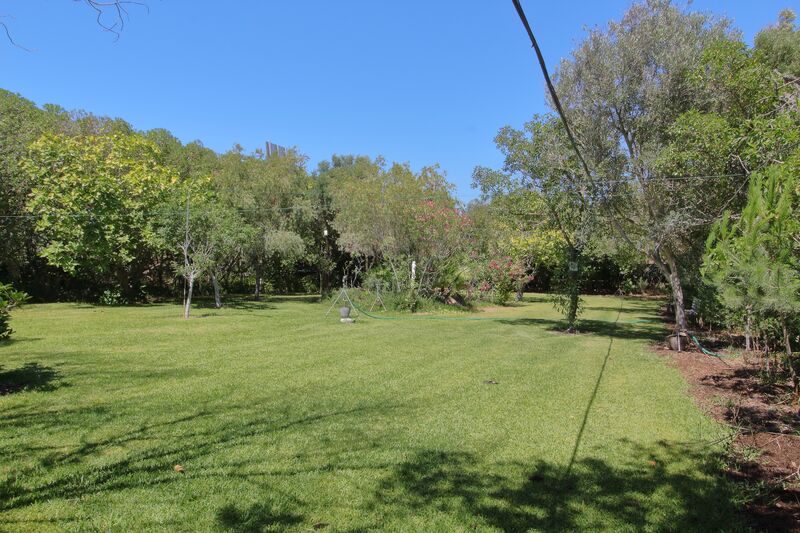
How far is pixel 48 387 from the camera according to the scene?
5.90 meters

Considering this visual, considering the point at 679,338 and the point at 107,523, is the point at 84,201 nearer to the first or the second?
the point at 107,523

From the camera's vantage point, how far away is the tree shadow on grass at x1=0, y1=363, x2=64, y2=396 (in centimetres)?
580

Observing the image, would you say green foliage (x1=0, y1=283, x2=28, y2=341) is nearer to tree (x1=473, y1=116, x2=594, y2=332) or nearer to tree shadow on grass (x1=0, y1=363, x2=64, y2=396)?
tree shadow on grass (x1=0, y1=363, x2=64, y2=396)

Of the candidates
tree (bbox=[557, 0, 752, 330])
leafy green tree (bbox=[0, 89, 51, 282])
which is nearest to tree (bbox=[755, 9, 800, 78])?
tree (bbox=[557, 0, 752, 330])

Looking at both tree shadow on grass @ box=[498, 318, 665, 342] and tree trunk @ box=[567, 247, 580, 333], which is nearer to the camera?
tree trunk @ box=[567, 247, 580, 333]

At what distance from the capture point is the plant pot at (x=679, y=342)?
420 inches

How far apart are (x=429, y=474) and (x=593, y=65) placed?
10.5 meters

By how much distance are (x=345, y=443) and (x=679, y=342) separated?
9.30 metres

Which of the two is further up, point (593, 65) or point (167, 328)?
point (593, 65)

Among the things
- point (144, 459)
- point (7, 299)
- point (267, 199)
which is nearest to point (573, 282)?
point (144, 459)

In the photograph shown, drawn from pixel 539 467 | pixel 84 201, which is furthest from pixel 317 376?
pixel 84 201

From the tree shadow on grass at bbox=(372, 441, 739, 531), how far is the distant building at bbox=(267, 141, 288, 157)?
23253 mm

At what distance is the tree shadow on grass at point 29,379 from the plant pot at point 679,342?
11.7 m

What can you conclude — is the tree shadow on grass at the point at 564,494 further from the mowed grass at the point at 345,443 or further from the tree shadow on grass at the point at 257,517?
the tree shadow on grass at the point at 257,517
